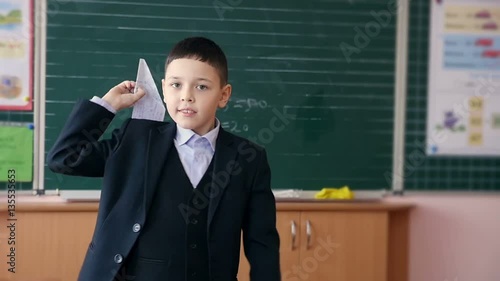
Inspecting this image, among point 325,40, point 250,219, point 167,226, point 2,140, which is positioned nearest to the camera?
point 167,226

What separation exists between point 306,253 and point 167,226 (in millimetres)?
1732

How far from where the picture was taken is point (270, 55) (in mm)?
3129

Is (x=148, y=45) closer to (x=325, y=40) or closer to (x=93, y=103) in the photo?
(x=325, y=40)

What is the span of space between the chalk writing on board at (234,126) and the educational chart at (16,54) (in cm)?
98

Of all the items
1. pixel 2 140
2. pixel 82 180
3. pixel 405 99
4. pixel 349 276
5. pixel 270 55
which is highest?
pixel 270 55

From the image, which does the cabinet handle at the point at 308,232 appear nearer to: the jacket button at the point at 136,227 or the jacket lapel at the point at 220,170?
the jacket lapel at the point at 220,170

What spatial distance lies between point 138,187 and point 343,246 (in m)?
1.87

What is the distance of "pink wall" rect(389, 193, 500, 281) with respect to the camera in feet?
10.7

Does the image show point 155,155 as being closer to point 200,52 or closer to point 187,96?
point 187,96

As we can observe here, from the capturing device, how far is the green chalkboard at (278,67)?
2.99m

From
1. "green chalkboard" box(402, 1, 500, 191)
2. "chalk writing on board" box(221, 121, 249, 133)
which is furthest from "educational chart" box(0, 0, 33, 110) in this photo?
"green chalkboard" box(402, 1, 500, 191)

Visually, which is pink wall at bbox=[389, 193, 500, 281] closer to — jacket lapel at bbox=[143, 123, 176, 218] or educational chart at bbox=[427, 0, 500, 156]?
educational chart at bbox=[427, 0, 500, 156]

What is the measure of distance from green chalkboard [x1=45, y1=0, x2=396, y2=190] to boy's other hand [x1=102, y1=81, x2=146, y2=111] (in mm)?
1487

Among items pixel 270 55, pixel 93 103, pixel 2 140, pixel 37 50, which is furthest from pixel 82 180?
pixel 93 103
